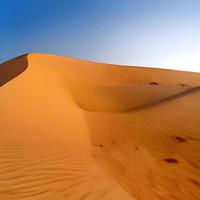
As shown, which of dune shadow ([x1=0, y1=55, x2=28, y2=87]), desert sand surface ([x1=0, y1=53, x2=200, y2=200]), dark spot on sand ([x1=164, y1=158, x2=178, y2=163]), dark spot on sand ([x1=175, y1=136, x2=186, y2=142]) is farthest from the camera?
dune shadow ([x1=0, y1=55, x2=28, y2=87])

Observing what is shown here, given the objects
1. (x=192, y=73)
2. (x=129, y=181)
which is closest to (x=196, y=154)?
(x=129, y=181)

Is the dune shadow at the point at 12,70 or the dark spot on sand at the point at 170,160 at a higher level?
the dune shadow at the point at 12,70

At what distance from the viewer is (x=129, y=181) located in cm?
638

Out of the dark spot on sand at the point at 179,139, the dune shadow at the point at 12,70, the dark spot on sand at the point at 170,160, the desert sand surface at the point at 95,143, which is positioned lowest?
the dark spot on sand at the point at 170,160

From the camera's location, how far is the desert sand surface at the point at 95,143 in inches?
224

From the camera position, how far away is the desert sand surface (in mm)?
5695

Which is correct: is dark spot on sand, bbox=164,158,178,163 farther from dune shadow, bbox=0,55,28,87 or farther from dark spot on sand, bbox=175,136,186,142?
dune shadow, bbox=0,55,28,87

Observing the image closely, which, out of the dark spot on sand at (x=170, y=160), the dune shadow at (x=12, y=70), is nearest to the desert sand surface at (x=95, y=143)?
Result: the dark spot on sand at (x=170, y=160)

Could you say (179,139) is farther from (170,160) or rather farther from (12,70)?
(12,70)

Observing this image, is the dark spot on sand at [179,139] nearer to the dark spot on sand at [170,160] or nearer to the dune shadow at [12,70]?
the dark spot on sand at [170,160]

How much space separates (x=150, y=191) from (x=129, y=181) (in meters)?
0.55

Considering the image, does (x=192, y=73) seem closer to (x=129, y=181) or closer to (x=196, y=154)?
(x=196, y=154)

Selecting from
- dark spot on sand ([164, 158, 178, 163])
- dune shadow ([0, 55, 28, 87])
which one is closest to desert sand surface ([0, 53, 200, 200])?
dark spot on sand ([164, 158, 178, 163])

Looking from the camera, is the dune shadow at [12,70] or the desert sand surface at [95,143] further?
the dune shadow at [12,70]
